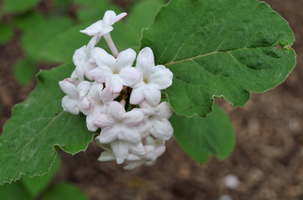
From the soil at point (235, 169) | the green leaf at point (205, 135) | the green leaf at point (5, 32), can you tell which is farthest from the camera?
the soil at point (235, 169)

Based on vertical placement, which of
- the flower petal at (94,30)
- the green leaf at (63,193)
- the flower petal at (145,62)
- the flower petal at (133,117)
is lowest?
the green leaf at (63,193)

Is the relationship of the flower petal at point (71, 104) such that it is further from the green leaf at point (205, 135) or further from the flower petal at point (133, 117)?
the green leaf at point (205, 135)

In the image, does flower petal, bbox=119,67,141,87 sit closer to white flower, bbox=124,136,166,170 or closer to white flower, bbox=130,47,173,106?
white flower, bbox=130,47,173,106

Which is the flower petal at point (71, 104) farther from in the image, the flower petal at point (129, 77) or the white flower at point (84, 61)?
the flower petal at point (129, 77)

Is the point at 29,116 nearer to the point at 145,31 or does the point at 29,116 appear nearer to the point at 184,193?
the point at 145,31

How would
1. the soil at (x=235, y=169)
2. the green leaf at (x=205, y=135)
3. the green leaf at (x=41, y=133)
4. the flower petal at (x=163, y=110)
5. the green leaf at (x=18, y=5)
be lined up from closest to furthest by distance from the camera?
the flower petal at (x=163, y=110) → the green leaf at (x=41, y=133) → the green leaf at (x=205, y=135) → the green leaf at (x=18, y=5) → the soil at (x=235, y=169)

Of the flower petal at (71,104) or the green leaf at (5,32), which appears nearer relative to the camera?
the flower petal at (71,104)

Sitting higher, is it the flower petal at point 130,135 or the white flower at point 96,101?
the white flower at point 96,101

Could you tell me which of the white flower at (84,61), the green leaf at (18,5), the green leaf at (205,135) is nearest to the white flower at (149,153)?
the white flower at (84,61)
